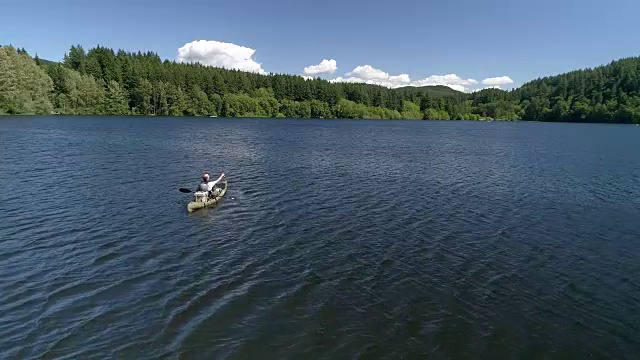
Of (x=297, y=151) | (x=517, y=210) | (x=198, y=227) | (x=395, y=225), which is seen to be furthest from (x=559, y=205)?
(x=297, y=151)

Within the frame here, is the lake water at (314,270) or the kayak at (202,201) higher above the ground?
the kayak at (202,201)

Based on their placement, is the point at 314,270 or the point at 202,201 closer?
the point at 314,270

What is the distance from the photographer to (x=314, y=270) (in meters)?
21.2

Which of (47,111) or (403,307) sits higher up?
(47,111)

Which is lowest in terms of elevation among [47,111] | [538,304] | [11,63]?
[538,304]

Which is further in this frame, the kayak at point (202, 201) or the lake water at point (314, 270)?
the kayak at point (202, 201)

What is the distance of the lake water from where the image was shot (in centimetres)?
1506

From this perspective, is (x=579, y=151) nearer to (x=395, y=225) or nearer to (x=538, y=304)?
(x=395, y=225)

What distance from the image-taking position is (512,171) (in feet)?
186

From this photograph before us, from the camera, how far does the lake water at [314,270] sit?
15.1 m

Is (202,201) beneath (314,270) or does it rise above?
above

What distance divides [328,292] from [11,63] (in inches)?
6236

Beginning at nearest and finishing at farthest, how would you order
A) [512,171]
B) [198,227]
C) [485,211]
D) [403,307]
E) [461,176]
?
[403,307]
[198,227]
[485,211]
[461,176]
[512,171]

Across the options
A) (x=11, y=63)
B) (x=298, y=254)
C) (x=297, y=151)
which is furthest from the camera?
(x=11, y=63)
